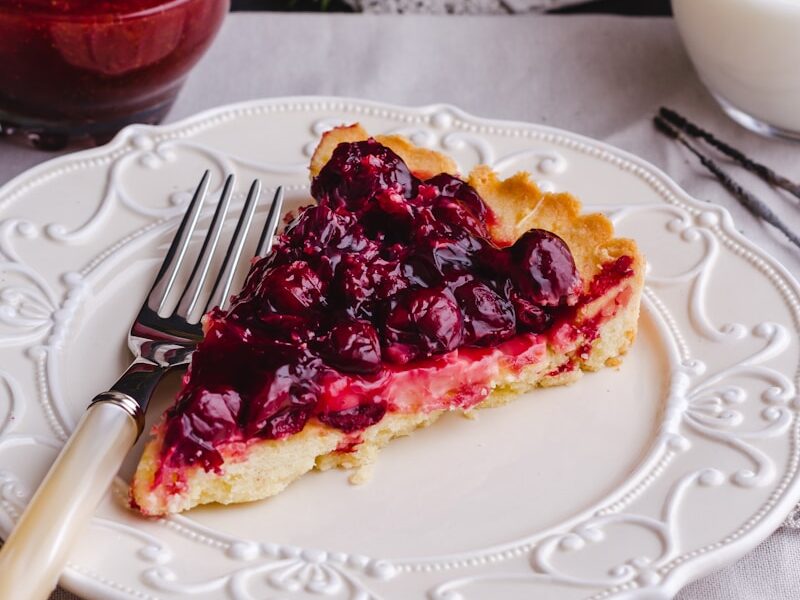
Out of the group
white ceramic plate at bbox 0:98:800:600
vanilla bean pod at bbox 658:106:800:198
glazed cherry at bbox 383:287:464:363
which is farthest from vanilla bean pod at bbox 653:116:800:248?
glazed cherry at bbox 383:287:464:363

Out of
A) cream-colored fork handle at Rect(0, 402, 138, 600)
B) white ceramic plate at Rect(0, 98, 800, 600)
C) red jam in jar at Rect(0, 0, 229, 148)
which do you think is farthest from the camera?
red jam in jar at Rect(0, 0, 229, 148)

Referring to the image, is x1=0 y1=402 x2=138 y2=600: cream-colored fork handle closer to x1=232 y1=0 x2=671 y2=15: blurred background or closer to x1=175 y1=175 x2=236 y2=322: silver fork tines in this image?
x1=175 y1=175 x2=236 y2=322: silver fork tines

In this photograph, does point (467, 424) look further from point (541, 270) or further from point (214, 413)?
point (214, 413)

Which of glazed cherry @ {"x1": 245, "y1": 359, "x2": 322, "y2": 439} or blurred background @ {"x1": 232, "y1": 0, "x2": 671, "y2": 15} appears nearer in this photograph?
glazed cherry @ {"x1": 245, "y1": 359, "x2": 322, "y2": 439}

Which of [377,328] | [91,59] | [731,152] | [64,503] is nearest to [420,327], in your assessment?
[377,328]

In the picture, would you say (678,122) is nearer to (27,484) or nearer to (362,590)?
(362,590)

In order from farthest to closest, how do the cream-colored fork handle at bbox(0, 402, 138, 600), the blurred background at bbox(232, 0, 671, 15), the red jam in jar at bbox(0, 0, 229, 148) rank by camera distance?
the blurred background at bbox(232, 0, 671, 15) → the red jam in jar at bbox(0, 0, 229, 148) → the cream-colored fork handle at bbox(0, 402, 138, 600)

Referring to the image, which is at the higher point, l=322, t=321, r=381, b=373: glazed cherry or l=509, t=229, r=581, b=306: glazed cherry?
l=509, t=229, r=581, b=306: glazed cherry

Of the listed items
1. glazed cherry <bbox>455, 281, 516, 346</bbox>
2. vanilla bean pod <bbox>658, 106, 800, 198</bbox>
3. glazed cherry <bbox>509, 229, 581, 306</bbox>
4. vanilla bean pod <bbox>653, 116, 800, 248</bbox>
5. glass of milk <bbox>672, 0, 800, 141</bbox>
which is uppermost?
glass of milk <bbox>672, 0, 800, 141</bbox>
